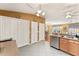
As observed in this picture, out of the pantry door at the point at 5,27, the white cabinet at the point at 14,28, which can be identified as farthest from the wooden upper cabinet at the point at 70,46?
the pantry door at the point at 5,27

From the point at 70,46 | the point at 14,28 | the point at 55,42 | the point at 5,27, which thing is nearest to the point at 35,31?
the point at 14,28

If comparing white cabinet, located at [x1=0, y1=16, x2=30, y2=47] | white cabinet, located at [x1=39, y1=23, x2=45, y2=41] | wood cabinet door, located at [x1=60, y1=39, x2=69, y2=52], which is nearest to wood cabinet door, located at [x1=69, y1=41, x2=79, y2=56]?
wood cabinet door, located at [x1=60, y1=39, x2=69, y2=52]

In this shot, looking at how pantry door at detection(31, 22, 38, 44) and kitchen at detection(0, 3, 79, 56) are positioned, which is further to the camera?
pantry door at detection(31, 22, 38, 44)

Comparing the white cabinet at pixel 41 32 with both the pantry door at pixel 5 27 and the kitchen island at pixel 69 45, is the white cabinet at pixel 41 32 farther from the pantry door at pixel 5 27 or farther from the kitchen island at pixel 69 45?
the pantry door at pixel 5 27

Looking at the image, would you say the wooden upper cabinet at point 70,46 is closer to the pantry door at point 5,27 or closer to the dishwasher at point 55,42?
the dishwasher at point 55,42

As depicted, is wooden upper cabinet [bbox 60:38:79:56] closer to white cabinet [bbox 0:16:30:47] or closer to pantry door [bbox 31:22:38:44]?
pantry door [bbox 31:22:38:44]

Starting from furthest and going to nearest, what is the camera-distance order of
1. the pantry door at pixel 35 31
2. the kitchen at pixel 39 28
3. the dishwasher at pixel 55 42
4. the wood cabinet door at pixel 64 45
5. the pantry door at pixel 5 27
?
the dishwasher at pixel 55 42
the wood cabinet door at pixel 64 45
the pantry door at pixel 5 27
the pantry door at pixel 35 31
the kitchen at pixel 39 28

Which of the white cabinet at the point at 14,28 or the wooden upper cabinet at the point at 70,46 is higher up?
the white cabinet at the point at 14,28

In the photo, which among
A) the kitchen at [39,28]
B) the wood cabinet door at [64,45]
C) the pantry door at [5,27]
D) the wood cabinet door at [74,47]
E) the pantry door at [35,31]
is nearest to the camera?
the kitchen at [39,28]

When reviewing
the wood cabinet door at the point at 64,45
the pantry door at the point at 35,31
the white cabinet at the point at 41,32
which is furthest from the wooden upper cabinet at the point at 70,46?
the pantry door at the point at 35,31

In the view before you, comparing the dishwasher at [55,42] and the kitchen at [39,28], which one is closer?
the kitchen at [39,28]

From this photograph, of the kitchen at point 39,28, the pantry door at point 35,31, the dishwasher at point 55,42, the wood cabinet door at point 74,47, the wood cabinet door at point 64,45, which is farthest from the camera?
the dishwasher at point 55,42

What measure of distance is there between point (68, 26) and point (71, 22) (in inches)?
6.6

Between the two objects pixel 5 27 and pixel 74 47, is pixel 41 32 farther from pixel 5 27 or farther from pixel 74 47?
pixel 5 27
